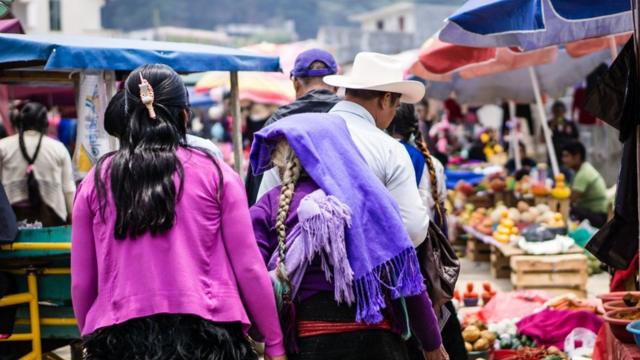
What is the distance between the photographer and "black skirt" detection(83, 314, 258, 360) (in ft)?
10.1

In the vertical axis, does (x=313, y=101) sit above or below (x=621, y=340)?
above

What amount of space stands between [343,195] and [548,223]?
8187 millimetres

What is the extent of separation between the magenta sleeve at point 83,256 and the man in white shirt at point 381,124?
0.93 meters

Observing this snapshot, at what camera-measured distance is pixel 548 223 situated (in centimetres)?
1119

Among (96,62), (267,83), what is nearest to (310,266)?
(96,62)

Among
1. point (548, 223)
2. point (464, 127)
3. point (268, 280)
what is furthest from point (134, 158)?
point (464, 127)

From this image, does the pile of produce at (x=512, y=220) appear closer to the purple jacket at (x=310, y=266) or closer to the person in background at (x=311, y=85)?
the person in background at (x=311, y=85)

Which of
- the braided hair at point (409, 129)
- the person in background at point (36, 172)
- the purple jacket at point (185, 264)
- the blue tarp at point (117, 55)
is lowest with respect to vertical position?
the person in background at point (36, 172)

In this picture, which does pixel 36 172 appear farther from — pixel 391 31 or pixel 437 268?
pixel 391 31

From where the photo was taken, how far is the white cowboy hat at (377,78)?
13.0 ft

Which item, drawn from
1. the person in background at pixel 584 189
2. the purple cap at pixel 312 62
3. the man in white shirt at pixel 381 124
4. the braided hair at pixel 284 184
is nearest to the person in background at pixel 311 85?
the purple cap at pixel 312 62

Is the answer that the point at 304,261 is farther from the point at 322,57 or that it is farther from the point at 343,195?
the point at 322,57

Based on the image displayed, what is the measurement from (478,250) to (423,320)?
9221mm

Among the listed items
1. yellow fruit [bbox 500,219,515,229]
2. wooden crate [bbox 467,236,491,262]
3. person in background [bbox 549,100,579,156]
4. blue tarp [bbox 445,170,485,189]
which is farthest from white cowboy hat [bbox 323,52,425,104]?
person in background [bbox 549,100,579,156]
